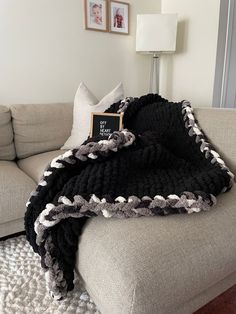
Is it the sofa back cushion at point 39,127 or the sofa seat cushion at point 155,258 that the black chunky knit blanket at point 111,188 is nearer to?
the sofa seat cushion at point 155,258

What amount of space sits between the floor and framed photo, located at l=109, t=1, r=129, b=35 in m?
1.91

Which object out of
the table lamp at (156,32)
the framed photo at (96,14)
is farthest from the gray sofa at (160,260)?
the framed photo at (96,14)

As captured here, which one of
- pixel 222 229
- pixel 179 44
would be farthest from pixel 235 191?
pixel 179 44

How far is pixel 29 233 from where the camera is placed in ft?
2.80

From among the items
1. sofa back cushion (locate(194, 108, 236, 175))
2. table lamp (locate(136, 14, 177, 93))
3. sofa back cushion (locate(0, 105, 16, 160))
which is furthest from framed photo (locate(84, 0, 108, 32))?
sofa back cushion (locate(194, 108, 236, 175))

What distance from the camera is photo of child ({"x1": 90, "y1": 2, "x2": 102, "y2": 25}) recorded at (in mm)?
1843

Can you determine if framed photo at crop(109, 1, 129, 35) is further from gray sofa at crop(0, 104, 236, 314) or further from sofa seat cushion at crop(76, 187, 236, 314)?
sofa seat cushion at crop(76, 187, 236, 314)

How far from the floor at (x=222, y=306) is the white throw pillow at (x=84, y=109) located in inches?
40.8

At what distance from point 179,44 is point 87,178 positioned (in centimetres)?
178

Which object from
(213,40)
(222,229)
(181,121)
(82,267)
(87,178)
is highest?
(213,40)

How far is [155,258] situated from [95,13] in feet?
6.10

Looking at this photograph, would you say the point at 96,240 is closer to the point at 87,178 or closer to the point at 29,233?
the point at 87,178

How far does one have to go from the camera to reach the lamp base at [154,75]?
2.06 m

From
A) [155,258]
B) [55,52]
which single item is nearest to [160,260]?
[155,258]
